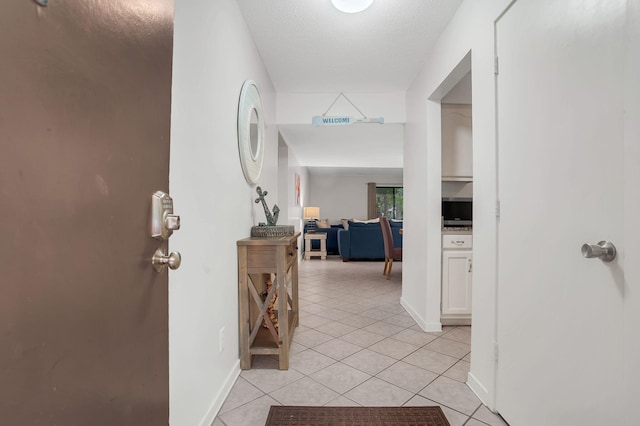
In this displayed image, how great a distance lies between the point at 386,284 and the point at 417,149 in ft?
7.43

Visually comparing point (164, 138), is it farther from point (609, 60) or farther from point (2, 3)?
point (609, 60)

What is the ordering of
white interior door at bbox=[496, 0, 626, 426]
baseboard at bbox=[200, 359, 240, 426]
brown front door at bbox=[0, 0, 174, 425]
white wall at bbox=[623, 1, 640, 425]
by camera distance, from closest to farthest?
brown front door at bbox=[0, 0, 174, 425], white wall at bbox=[623, 1, 640, 425], white interior door at bbox=[496, 0, 626, 426], baseboard at bbox=[200, 359, 240, 426]

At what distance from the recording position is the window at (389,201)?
423 inches

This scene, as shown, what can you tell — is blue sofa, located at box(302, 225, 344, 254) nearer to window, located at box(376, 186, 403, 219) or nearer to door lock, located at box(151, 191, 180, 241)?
window, located at box(376, 186, 403, 219)

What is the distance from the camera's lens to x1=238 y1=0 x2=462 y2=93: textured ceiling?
2189 millimetres

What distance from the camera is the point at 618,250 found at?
950 millimetres

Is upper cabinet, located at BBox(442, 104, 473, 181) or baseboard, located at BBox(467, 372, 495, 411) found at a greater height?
upper cabinet, located at BBox(442, 104, 473, 181)

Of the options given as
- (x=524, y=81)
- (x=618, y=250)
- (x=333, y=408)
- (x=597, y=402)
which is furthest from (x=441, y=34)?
(x=333, y=408)

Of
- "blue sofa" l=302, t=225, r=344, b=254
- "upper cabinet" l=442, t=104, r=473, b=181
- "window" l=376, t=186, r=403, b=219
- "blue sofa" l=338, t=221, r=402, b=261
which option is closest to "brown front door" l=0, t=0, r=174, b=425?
"upper cabinet" l=442, t=104, r=473, b=181

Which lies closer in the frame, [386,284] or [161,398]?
[161,398]

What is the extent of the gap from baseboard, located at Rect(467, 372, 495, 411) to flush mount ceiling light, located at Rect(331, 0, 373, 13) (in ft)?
7.53

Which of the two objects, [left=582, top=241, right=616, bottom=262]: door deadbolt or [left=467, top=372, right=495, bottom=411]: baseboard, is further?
[left=467, top=372, right=495, bottom=411]: baseboard

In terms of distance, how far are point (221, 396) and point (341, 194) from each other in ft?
30.0

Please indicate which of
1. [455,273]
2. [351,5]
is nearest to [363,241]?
[455,273]
